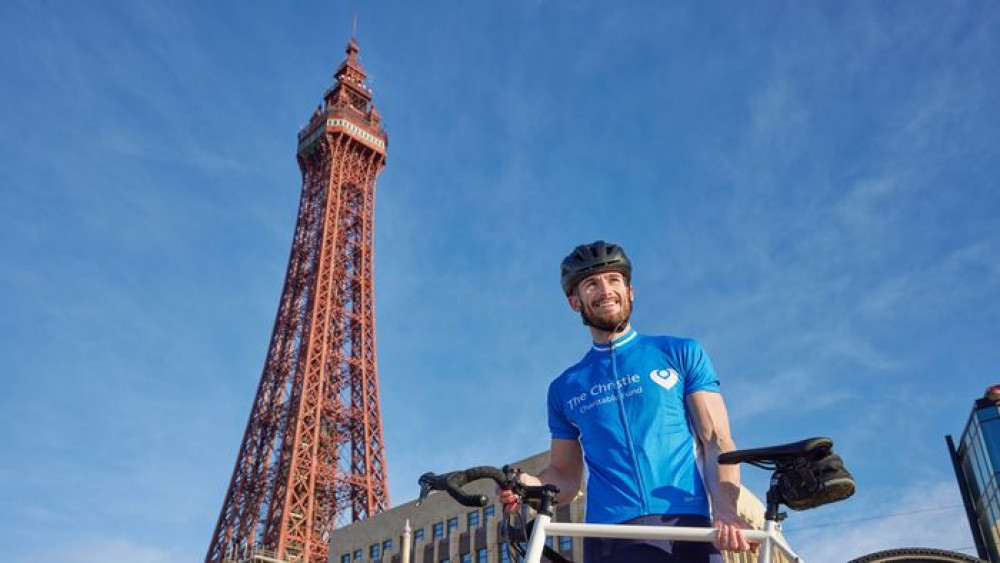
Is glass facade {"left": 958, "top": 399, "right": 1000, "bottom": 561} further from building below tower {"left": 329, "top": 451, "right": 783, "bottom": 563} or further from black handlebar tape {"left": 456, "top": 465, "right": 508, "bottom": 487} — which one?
black handlebar tape {"left": 456, "top": 465, "right": 508, "bottom": 487}

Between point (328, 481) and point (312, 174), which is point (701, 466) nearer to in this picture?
point (328, 481)

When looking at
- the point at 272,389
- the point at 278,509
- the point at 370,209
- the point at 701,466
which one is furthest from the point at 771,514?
the point at 370,209

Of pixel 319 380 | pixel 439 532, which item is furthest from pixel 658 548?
pixel 319 380

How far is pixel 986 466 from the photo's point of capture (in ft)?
112

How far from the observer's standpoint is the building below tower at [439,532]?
38562mm

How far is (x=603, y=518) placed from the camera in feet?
12.6

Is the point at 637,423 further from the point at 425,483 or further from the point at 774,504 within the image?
the point at 425,483

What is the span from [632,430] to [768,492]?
73 cm

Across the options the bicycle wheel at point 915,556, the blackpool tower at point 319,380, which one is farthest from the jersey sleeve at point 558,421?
the blackpool tower at point 319,380

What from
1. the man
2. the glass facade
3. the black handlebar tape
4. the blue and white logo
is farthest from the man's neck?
the glass facade

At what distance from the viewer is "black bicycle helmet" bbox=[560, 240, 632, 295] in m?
Answer: 4.25

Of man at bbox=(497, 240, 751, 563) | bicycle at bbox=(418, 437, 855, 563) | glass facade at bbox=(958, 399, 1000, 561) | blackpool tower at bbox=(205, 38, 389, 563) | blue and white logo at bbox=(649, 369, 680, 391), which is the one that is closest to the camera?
bicycle at bbox=(418, 437, 855, 563)

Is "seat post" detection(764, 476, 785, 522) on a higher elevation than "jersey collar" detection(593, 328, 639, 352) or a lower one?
lower

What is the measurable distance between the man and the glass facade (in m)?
34.6
